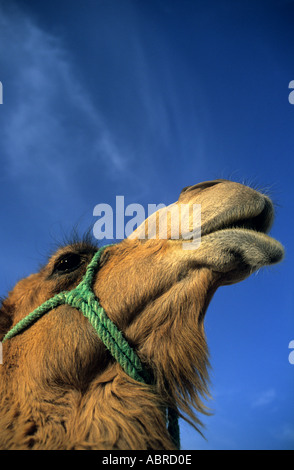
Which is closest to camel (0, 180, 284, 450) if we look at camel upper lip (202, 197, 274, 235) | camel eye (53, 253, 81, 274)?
camel upper lip (202, 197, 274, 235)

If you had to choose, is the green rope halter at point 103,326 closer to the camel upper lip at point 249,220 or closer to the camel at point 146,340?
the camel at point 146,340

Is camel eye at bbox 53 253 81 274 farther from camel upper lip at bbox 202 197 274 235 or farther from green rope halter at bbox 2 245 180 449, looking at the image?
camel upper lip at bbox 202 197 274 235

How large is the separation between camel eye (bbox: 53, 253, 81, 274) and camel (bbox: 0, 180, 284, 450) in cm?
36

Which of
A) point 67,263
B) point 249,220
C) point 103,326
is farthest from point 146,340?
point 249,220

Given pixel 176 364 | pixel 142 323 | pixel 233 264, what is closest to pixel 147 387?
pixel 176 364

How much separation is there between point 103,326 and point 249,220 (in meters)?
1.25

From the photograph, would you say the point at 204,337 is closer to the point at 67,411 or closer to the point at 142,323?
the point at 142,323

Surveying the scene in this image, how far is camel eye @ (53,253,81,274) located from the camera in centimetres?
308

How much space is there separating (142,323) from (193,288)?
425mm

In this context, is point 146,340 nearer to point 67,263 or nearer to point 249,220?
point 67,263

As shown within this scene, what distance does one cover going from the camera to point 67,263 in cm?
312

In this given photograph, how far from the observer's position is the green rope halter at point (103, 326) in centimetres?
250

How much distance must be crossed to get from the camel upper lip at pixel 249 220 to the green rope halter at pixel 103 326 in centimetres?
89

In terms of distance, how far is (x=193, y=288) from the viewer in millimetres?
2516
